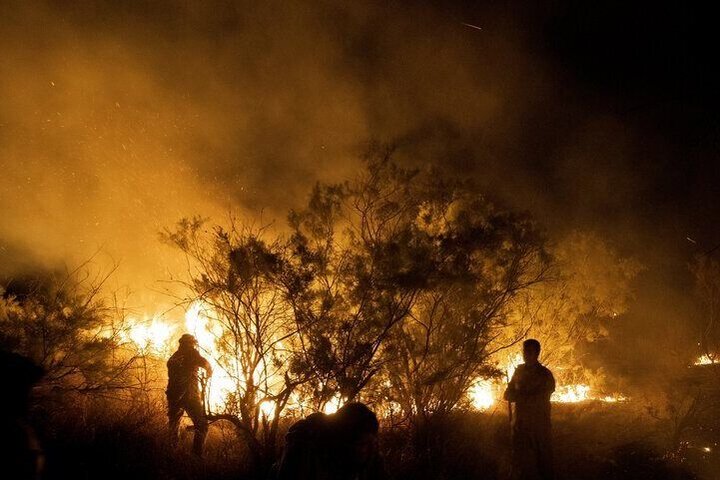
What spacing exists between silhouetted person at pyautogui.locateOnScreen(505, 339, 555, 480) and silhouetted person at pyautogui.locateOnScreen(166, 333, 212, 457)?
427cm

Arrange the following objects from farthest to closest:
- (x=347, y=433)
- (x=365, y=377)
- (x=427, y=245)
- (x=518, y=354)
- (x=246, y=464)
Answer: (x=518, y=354), (x=427, y=245), (x=365, y=377), (x=246, y=464), (x=347, y=433)

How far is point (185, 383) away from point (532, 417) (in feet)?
15.7

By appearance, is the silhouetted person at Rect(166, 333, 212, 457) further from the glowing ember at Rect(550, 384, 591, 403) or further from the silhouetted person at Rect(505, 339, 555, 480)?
the glowing ember at Rect(550, 384, 591, 403)

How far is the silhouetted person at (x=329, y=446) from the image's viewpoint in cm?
204

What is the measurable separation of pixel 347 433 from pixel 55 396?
581 centimetres

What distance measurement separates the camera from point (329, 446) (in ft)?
6.79

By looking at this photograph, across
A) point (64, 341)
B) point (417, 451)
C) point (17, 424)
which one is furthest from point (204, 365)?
point (17, 424)

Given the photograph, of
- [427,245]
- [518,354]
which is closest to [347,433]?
[427,245]

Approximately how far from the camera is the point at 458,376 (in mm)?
7035

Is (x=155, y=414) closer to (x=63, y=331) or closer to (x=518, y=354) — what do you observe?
(x=63, y=331)

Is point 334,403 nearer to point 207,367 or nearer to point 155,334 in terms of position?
point 207,367

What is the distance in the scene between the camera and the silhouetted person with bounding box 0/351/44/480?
2.19 metres

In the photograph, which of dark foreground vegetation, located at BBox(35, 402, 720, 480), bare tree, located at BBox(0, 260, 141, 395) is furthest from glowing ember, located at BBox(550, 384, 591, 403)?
bare tree, located at BBox(0, 260, 141, 395)

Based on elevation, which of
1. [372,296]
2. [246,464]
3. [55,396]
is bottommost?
[246,464]
